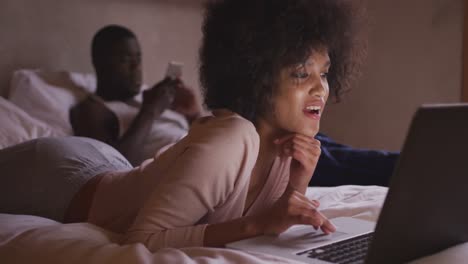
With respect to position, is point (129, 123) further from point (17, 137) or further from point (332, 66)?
point (332, 66)

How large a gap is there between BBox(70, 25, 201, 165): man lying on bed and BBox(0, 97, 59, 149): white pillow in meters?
0.16

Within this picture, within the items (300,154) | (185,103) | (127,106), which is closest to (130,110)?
(127,106)

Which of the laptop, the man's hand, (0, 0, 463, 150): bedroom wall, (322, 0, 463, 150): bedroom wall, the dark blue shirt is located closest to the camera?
the laptop

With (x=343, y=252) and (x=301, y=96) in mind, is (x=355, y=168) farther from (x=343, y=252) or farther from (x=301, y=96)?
(x=343, y=252)

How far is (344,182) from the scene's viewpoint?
2105 millimetres

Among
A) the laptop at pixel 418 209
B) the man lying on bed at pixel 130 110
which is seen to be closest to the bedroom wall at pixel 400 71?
the man lying on bed at pixel 130 110

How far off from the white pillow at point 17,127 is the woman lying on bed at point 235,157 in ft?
2.24

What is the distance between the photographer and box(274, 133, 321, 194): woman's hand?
1177mm

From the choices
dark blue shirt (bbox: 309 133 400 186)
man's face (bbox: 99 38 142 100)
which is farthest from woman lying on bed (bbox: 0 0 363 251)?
man's face (bbox: 99 38 142 100)

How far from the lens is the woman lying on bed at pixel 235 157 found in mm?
1009

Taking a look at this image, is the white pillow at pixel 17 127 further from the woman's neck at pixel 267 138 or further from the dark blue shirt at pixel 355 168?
the woman's neck at pixel 267 138

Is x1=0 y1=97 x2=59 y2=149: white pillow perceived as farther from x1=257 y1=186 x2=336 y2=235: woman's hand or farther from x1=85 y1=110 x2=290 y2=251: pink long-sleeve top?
x1=257 y1=186 x2=336 y2=235: woman's hand

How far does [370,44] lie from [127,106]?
1.50 metres

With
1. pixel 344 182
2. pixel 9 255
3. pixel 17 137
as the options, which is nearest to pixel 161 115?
pixel 17 137
